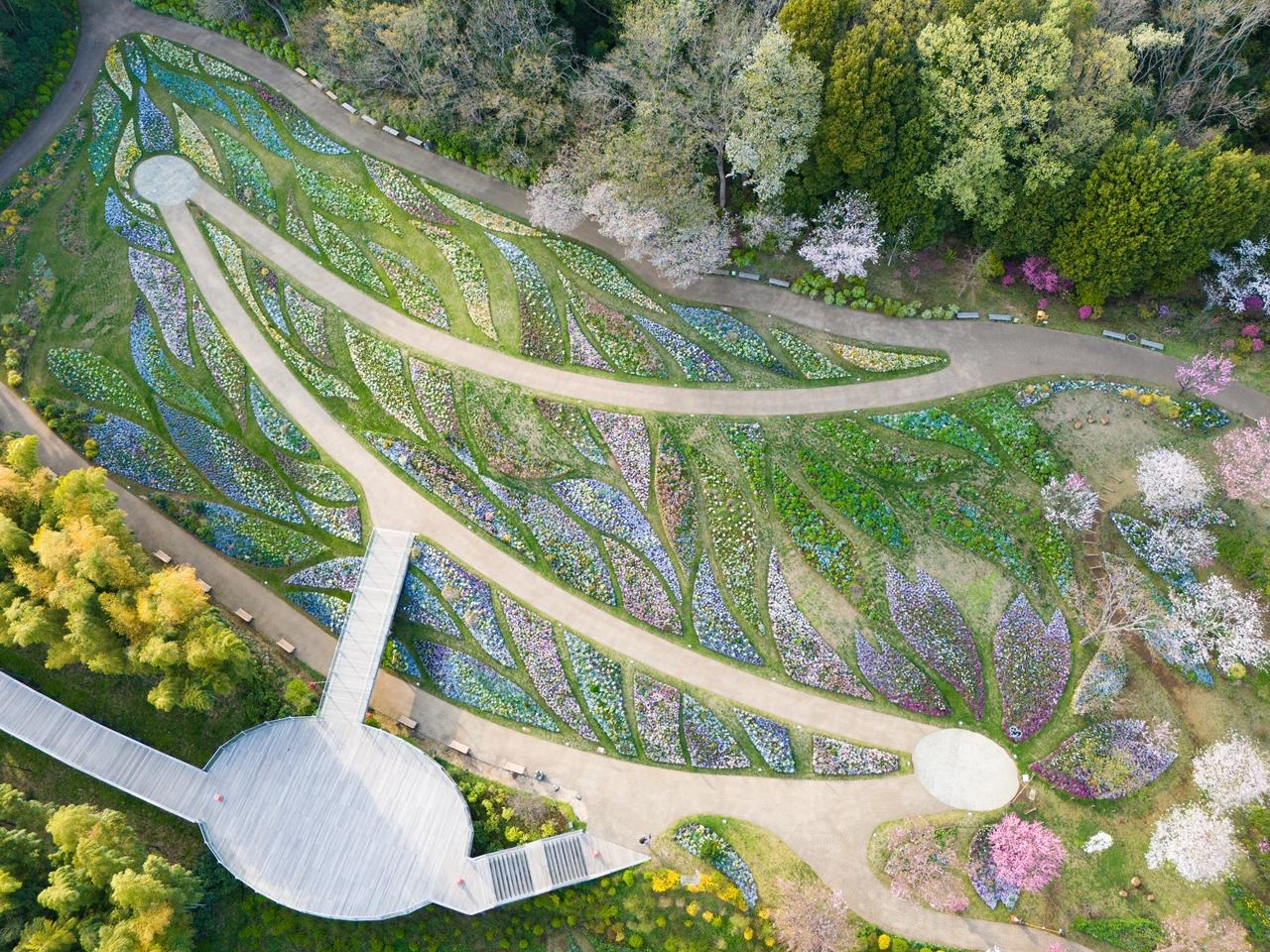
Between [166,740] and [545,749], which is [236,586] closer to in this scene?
[166,740]

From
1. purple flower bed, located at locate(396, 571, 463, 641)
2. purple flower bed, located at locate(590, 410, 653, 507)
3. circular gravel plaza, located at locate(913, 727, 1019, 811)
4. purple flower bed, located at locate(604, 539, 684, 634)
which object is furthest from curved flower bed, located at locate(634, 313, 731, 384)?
circular gravel plaza, located at locate(913, 727, 1019, 811)

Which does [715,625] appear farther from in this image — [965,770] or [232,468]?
[232,468]

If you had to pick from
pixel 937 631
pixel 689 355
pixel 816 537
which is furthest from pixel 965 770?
pixel 689 355

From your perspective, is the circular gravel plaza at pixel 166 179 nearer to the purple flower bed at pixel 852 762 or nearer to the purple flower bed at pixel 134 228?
the purple flower bed at pixel 134 228

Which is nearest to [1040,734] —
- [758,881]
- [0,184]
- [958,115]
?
[758,881]

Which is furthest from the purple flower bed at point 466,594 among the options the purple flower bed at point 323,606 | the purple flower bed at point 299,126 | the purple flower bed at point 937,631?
the purple flower bed at point 299,126
